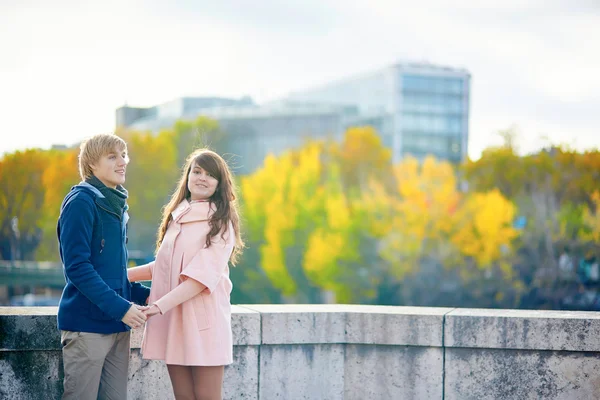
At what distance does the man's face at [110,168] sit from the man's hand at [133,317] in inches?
24.5

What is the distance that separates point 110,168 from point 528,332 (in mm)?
2953

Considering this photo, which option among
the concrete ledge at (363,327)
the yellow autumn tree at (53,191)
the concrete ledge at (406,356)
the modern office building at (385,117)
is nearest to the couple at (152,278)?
the concrete ledge at (406,356)

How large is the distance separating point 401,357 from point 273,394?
0.89 meters

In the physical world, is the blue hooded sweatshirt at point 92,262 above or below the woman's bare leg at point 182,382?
above

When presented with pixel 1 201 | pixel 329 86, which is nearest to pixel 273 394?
pixel 1 201

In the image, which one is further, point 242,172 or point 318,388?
point 242,172

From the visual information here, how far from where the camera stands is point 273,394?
511 cm

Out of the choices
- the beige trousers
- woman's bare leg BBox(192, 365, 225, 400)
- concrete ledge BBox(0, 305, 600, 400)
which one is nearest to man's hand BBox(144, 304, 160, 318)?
the beige trousers

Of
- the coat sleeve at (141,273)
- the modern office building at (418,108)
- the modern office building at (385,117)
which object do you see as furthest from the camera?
the modern office building at (418,108)

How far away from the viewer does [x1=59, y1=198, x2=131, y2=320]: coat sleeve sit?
3.49 m

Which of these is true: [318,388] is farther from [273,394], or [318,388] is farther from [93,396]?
[93,396]

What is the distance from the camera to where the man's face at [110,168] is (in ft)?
12.2

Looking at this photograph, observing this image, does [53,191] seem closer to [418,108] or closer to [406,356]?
[418,108]

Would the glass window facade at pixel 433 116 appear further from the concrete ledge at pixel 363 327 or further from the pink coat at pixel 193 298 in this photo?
the pink coat at pixel 193 298
